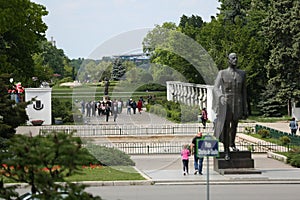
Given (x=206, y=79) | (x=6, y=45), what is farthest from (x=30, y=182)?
(x=206, y=79)

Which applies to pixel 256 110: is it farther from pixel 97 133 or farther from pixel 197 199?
pixel 197 199

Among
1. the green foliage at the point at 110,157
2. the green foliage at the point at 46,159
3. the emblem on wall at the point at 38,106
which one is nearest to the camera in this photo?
the green foliage at the point at 46,159

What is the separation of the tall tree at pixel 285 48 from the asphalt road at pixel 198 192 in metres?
34.0

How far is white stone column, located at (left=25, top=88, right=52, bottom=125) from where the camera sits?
2032 inches

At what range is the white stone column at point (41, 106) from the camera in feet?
169

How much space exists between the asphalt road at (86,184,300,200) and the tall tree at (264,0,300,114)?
3403 centimetres

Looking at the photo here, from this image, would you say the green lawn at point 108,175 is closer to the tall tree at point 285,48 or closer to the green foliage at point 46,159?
the green foliage at point 46,159

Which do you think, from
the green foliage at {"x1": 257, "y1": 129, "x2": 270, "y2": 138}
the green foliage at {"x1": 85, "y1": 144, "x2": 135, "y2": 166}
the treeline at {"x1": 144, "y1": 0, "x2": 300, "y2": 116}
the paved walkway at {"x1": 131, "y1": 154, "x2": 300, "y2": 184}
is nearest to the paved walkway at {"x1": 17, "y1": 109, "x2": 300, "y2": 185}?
the paved walkway at {"x1": 131, "y1": 154, "x2": 300, "y2": 184}

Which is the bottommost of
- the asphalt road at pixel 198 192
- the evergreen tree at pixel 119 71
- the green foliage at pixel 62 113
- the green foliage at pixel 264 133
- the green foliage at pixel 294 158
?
the asphalt road at pixel 198 192

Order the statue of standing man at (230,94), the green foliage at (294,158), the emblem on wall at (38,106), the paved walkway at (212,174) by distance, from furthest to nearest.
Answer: the emblem on wall at (38,106), the green foliage at (294,158), the statue of standing man at (230,94), the paved walkway at (212,174)

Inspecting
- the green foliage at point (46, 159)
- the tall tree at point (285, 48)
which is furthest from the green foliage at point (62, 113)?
the green foliage at point (46, 159)

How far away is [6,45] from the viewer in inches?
2200

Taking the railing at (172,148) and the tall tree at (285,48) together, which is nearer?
the railing at (172,148)

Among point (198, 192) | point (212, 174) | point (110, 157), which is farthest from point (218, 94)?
point (110, 157)
